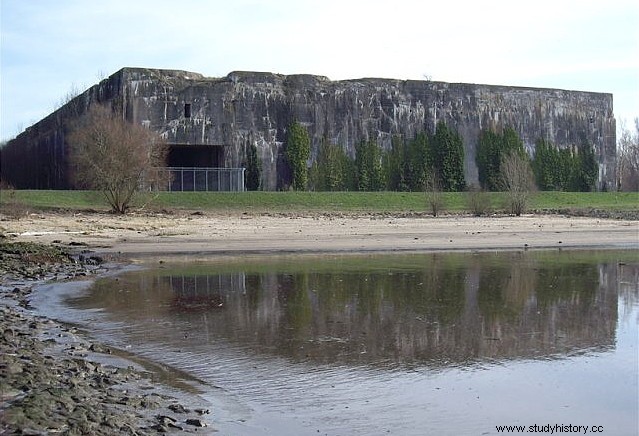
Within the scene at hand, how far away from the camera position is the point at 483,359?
1083 cm

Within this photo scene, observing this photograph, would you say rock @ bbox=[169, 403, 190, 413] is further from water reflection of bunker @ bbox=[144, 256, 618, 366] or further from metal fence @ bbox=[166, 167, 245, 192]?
metal fence @ bbox=[166, 167, 245, 192]

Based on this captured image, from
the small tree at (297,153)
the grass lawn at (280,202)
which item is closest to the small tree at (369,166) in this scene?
the small tree at (297,153)

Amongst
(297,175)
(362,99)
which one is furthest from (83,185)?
(362,99)

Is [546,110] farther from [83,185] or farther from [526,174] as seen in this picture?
[83,185]

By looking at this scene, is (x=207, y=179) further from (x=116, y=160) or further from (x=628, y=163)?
Result: (x=628, y=163)

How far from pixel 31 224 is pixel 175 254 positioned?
922cm

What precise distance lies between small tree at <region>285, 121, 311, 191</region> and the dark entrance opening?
4422 mm

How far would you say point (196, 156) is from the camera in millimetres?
52406

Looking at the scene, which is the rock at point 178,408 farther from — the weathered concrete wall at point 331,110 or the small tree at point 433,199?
the weathered concrete wall at point 331,110

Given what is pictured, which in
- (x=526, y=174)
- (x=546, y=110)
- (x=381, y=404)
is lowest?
(x=381, y=404)

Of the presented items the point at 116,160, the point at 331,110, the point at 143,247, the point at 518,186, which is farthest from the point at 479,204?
the point at 143,247

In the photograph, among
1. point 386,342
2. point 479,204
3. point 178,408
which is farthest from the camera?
point 479,204

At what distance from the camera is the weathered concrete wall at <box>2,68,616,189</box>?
49.3 meters

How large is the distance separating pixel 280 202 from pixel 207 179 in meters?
7.86
